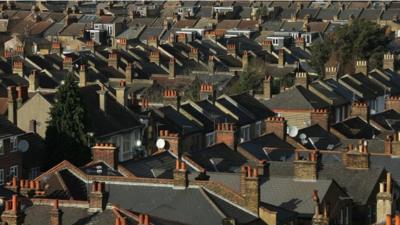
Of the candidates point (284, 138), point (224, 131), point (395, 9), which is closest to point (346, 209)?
point (224, 131)

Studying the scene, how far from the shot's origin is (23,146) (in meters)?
63.6

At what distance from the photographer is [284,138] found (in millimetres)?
60875

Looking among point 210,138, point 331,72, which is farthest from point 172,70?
point 210,138

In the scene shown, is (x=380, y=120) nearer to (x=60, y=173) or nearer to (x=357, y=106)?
(x=357, y=106)

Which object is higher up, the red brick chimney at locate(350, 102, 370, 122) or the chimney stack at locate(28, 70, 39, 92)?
the chimney stack at locate(28, 70, 39, 92)

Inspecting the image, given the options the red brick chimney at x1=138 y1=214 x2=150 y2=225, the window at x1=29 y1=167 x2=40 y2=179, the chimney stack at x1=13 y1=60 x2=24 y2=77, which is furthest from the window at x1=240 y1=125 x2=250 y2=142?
the red brick chimney at x1=138 y1=214 x2=150 y2=225

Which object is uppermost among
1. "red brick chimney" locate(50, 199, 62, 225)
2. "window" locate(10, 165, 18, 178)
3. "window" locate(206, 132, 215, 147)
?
"red brick chimney" locate(50, 199, 62, 225)

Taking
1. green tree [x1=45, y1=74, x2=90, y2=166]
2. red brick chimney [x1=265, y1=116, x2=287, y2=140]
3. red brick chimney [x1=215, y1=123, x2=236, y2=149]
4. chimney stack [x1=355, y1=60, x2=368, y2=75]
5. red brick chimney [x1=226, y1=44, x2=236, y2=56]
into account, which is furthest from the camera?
red brick chimney [x1=226, y1=44, x2=236, y2=56]

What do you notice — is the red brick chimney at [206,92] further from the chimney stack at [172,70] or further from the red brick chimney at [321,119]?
the chimney stack at [172,70]

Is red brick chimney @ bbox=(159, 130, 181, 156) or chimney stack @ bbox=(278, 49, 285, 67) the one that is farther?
chimney stack @ bbox=(278, 49, 285, 67)

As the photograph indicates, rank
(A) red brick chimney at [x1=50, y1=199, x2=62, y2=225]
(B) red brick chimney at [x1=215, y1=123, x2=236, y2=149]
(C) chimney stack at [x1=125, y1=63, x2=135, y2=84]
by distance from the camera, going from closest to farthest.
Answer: (A) red brick chimney at [x1=50, y1=199, x2=62, y2=225] < (B) red brick chimney at [x1=215, y1=123, x2=236, y2=149] < (C) chimney stack at [x1=125, y1=63, x2=135, y2=84]

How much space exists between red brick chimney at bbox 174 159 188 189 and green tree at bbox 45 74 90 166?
24444 mm

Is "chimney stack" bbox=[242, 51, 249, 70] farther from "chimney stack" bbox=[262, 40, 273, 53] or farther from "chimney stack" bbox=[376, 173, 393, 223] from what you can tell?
"chimney stack" bbox=[376, 173, 393, 223]

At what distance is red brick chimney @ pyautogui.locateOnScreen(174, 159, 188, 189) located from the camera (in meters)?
39.0
